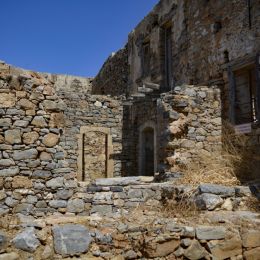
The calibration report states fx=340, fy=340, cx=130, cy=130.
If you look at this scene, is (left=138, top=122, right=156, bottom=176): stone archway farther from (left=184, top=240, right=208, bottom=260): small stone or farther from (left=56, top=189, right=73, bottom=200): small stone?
(left=184, top=240, right=208, bottom=260): small stone

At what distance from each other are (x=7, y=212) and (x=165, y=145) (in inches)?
182

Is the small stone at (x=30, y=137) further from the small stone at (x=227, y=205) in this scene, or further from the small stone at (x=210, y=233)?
the small stone at (x=227, y=205)

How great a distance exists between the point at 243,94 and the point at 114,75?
927 centimetres

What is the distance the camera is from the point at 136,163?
12.9 meters

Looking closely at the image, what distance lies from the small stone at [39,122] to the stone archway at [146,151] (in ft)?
23.6

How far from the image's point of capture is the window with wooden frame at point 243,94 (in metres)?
9.32

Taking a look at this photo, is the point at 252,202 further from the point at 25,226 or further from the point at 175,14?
the point at 175,14

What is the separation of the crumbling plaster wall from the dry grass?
202 cm

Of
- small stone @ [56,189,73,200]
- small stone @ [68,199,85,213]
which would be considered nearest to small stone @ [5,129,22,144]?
small stone @ [56,189,73,200]

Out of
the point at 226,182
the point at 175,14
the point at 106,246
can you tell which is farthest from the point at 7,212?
the point at 175,14

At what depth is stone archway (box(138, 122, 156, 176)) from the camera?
12.7 metres

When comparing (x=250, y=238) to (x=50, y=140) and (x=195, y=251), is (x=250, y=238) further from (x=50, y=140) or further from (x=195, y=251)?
(x=50, y=140)

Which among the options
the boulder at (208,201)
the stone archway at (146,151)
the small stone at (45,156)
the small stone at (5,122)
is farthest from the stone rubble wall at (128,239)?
the stone archway at (146,151)

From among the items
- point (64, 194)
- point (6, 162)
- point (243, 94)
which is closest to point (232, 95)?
point (243, 94)
